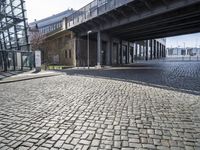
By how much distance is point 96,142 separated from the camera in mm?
3502

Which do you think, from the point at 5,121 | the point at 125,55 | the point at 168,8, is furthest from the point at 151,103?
the point at 125,55

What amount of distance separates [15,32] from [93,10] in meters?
11.9

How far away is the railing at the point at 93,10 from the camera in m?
21.9

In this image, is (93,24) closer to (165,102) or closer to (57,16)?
(165,102)

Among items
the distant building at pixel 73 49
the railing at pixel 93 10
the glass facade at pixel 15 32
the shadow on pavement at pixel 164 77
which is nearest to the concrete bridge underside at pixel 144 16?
the railing at pixel 93 10

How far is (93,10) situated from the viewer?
2581cm

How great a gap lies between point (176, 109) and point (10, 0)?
27481mm

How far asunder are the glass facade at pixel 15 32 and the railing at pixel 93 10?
873cm

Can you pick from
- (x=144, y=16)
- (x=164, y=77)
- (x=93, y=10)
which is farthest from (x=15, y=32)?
(x=164, y=77)

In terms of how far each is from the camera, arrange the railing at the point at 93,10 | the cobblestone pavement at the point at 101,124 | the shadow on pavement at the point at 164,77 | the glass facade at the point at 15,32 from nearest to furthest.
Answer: the cobblestone pavement at the point at 101,124
the shadow on pavement at the point at 164,77
the railing at the point at 93,10
the glass facade at the point at 15,32

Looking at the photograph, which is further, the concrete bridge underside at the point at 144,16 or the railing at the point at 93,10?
the railing at the point at 93,10

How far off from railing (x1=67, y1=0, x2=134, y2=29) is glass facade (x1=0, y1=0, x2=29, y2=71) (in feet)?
28.6

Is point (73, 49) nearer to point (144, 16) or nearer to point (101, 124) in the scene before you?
point (144, 16)

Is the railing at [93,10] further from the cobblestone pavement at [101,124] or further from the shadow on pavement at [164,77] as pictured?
the cobblestone pavement at [101,124]
